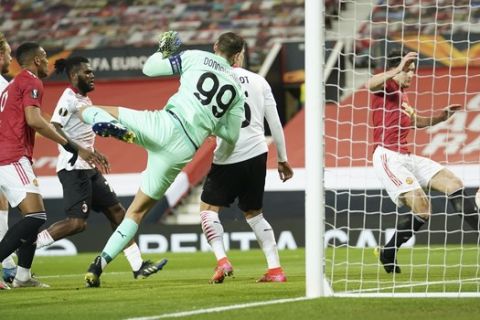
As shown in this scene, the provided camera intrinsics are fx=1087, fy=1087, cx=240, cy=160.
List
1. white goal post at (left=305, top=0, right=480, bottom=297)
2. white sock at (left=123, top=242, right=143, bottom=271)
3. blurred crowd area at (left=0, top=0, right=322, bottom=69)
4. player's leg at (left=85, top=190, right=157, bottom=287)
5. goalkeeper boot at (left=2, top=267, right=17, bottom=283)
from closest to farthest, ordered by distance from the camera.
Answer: white goal post at (left=305, top=0, right=480, bottom=297) < player's leg at (left=85, top=190, right=157, bottom=287) < goalkeeper boot at (left=2, top=267, right=17, bottom=283) < white sock at (left=123, top=242, right=143, bottom=271) < blurred crowd area at (left=0, top=0, right=322, bottom=69)

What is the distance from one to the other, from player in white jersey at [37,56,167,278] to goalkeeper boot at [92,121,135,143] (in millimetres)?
2331

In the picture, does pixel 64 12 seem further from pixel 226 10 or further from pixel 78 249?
pixel 78 249

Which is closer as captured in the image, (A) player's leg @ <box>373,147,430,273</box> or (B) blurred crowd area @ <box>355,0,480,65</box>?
(A) player's leg @ <box>373,147,430,273</box>

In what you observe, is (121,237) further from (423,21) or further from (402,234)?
(423,21)

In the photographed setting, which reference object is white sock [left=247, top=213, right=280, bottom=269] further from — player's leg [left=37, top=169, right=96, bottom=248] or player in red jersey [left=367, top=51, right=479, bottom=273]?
player's leg [left=37, top=169, right=96, bottom=248]

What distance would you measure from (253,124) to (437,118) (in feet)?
6.24

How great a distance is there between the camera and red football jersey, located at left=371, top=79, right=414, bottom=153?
390 inches

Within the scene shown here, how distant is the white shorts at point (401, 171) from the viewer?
992cm

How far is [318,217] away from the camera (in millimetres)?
6965

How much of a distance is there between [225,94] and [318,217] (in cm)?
148

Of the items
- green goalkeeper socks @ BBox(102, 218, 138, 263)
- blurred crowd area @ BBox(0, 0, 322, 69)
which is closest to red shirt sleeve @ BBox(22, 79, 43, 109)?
green goalkeeper socks @ BBox(102, 218, 138, 263)

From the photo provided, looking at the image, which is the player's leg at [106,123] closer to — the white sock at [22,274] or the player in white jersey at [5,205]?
the player in white jersey at [5,205]

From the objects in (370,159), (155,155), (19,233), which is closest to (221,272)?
(155,155)

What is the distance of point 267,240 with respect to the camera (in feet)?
29.3
